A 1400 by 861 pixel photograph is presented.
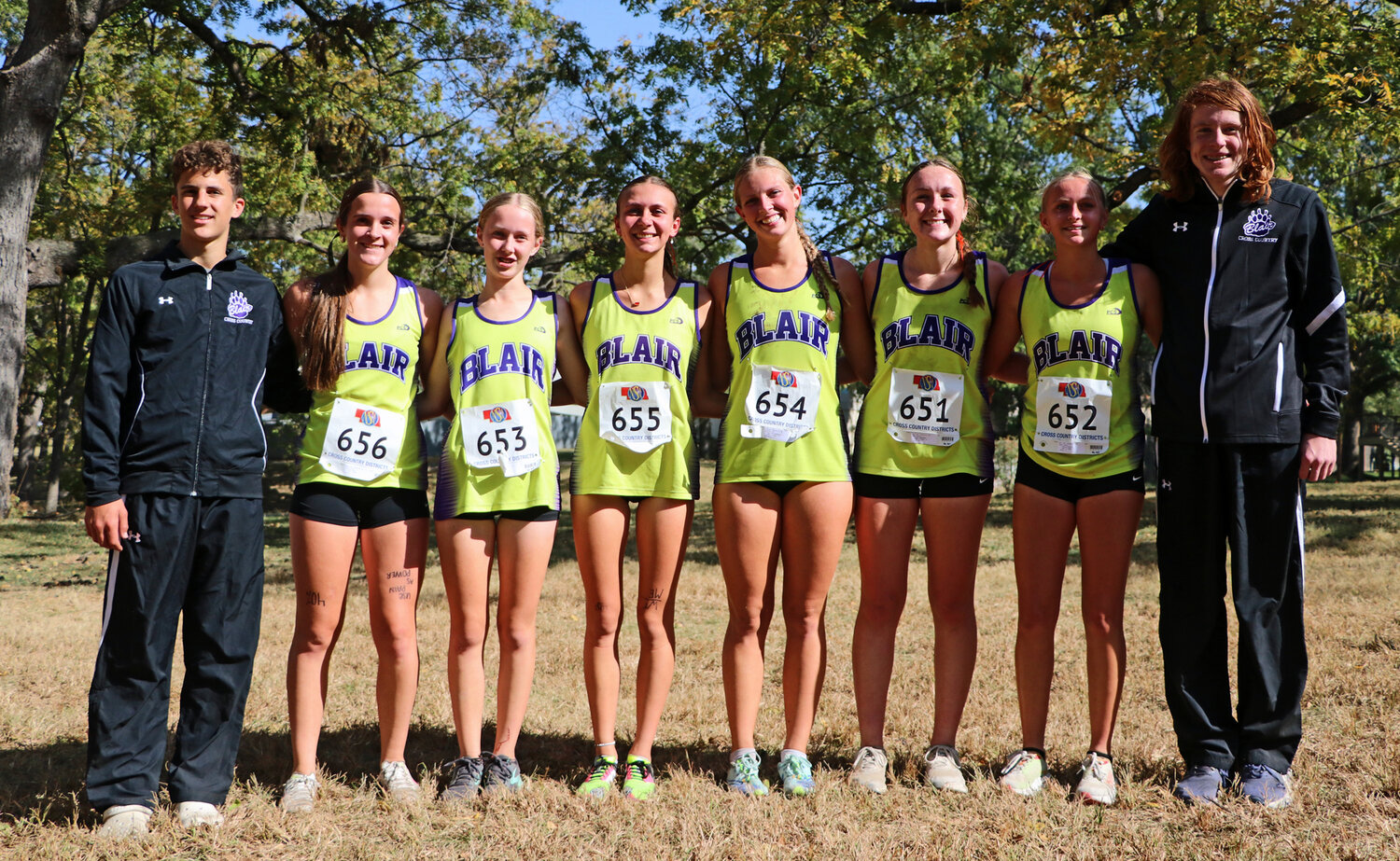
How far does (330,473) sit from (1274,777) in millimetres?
3425

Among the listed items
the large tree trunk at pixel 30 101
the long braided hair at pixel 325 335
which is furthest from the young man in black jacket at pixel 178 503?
the large tree trunk at pixel 30 101

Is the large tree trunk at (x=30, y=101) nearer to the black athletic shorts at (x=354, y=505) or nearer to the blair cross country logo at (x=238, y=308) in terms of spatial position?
the blair cross country logo at (x=238, y=308)

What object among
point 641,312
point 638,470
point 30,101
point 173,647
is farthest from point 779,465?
point 30,101

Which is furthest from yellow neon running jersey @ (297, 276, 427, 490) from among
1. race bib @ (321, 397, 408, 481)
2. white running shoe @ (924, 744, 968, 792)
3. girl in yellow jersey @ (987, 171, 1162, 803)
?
girl in yellow jersey @ (987, 171, 1162, 803)

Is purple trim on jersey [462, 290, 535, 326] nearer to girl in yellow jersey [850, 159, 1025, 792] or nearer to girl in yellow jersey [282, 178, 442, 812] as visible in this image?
girl in yellow jersey [282, 178, 442, 812]

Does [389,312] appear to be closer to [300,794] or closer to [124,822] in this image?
[300,794]

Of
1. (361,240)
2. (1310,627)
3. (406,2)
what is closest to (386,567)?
(361,240)

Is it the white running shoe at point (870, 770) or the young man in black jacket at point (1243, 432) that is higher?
the young man in black jacket at point (1243, 432)

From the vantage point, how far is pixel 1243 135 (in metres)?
3.62

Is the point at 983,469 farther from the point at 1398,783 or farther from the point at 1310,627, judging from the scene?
the point at 1310,627

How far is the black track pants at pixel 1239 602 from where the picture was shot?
11.7 feet

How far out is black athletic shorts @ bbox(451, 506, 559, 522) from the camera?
11.9 ft

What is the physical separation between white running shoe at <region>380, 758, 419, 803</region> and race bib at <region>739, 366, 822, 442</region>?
1.75 metres

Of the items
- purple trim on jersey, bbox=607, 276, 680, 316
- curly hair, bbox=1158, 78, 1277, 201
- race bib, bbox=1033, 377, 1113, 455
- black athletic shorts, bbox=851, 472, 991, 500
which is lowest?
black athletic shorts, bbox=851, 472, 991, 500
